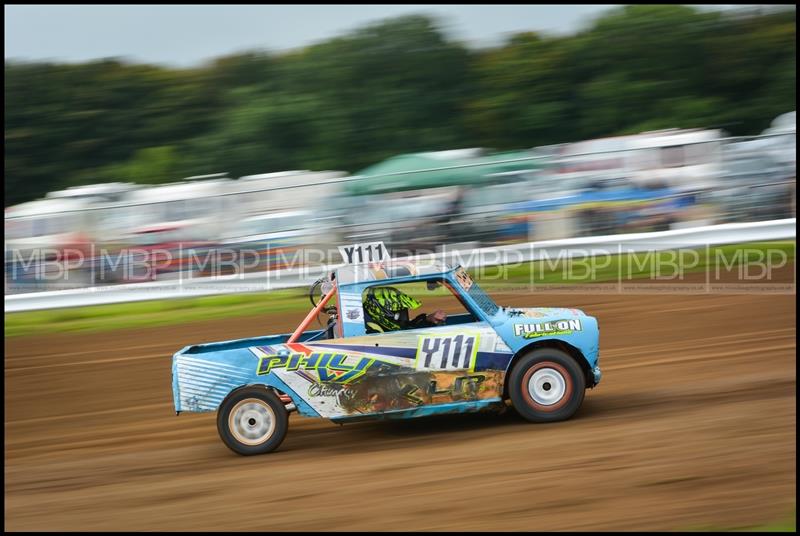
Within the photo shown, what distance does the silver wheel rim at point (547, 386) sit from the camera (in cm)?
707

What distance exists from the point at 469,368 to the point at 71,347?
696 centimetres

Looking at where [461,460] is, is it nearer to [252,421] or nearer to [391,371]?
[391,371]

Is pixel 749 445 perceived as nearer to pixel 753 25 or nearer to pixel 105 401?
pixel 105 401

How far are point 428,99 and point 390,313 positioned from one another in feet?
57.0

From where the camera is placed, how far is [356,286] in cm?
716

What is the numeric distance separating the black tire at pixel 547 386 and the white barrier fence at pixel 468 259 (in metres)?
6.47

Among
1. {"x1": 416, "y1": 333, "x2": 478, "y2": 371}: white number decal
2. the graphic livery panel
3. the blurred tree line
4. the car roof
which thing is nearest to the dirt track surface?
the graphic livery panel

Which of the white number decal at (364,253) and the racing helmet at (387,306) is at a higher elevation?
the white number decal at (364,253)

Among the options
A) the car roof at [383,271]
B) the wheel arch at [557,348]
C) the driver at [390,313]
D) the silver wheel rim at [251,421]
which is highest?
the car roof at [383,271]

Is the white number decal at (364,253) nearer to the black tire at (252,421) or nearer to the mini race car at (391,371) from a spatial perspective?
the mini race car at (391,371)

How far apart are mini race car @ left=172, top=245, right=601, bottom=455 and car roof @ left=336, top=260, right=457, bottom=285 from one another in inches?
0.8

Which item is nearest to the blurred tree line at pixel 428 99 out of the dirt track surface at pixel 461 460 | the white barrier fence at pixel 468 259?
the white barrier fence at pixel 468 259

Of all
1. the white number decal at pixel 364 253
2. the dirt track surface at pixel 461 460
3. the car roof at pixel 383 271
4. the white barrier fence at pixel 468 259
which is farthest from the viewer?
the white barrier fence at pixel 468 259

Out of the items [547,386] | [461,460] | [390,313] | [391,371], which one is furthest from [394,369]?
[547,386]
